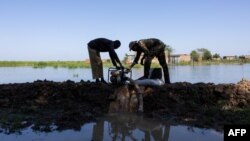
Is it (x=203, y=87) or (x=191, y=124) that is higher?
(x=203, y=87)

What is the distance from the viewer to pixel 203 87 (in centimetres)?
953

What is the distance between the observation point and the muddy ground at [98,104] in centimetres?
784

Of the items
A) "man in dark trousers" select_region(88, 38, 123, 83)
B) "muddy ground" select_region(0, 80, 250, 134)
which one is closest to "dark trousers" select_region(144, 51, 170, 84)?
"muddy ground" select_region(0, 80, 250, 134)

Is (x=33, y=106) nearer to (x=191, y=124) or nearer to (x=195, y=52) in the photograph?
(x=191, y=124)

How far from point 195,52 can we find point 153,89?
72.2m

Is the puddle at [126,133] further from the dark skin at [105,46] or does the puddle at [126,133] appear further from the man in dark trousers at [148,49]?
the man in dark trousers at [148,49]

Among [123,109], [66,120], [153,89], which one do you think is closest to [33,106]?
[66,120]

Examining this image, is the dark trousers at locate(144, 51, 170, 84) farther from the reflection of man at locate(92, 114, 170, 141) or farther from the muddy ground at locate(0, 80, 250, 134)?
the reflection of man at locate(92, 114, 170, 141)

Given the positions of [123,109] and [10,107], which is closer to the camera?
[123,109]

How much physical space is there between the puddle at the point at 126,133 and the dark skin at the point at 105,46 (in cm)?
239

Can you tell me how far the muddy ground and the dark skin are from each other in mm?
831

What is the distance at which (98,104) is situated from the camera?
9555mm

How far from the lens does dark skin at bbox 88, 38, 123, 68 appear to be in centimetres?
993

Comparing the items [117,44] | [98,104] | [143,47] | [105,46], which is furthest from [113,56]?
[98,104]
